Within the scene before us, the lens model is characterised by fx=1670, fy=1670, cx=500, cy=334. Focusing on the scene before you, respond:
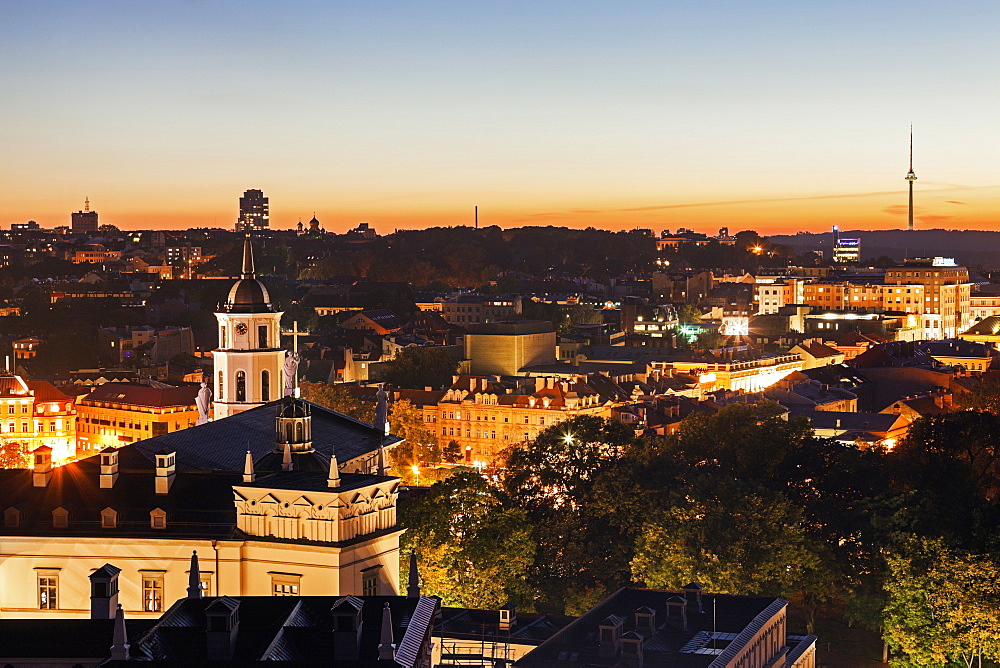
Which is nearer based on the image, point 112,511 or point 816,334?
point 112,511

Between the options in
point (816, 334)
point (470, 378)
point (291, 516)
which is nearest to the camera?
point (291, 516)

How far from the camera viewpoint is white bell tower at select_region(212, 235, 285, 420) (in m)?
55.4

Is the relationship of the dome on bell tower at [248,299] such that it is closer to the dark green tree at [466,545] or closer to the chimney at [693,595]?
the dark green tree at [466,545]

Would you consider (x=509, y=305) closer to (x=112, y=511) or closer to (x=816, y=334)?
(x=816, y=334)

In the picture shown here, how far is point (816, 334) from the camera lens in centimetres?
17012

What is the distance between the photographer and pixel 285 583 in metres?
37.5

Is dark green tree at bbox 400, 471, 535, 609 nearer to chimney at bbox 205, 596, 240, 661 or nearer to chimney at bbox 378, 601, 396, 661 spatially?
chimney at bbox 205, 596, 240, 661

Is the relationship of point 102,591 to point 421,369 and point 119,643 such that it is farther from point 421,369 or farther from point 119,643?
point 421,369

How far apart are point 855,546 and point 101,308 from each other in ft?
441

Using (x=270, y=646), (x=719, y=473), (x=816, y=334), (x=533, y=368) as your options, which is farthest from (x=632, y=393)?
→ (x=270, y=646)

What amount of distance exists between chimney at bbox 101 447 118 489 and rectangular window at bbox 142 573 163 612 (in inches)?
120

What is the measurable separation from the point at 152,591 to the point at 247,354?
17709 millimetres

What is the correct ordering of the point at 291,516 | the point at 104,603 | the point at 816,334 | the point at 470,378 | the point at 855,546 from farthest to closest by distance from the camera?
the point at 816,334 → the point at 470,378 → the point at 855,546 → the point at 291,516 → the point at 104,603

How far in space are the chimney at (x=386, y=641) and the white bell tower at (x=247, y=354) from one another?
28.2m
